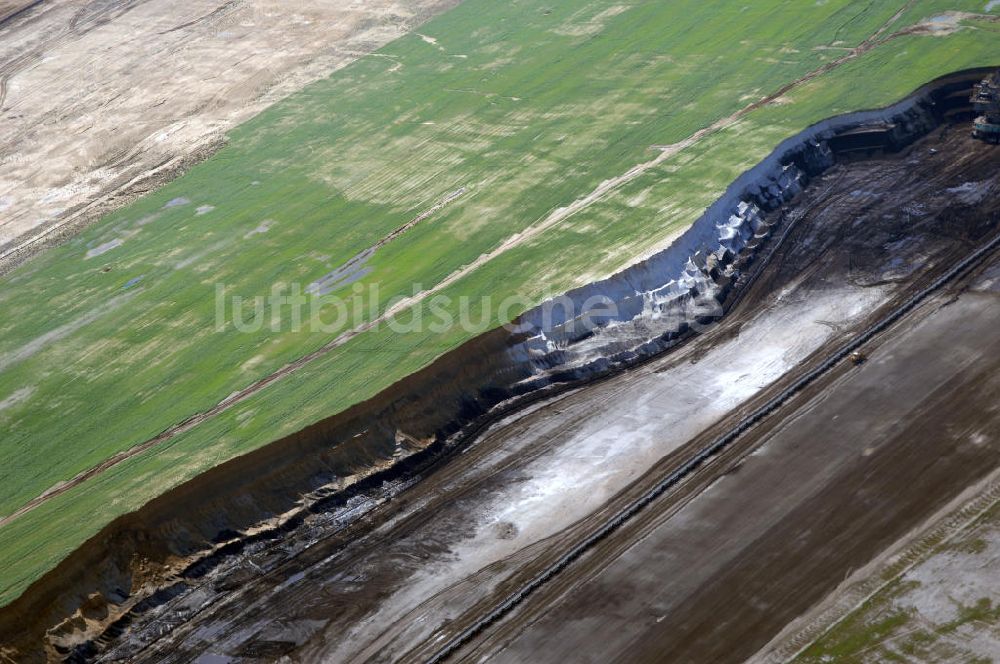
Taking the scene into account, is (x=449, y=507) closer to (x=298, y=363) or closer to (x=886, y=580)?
(x=298, y=363)

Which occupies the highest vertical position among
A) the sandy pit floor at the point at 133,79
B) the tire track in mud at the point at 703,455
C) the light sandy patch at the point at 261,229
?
the sandy pit floor at the point at 133,79

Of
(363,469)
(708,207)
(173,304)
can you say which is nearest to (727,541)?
(363,469)

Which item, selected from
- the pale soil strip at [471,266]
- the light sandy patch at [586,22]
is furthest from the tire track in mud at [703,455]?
the light sandy patch at [586,22]

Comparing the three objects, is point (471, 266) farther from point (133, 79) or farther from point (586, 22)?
point (133, 79)

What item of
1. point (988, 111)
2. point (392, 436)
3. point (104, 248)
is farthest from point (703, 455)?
point (104, 248)

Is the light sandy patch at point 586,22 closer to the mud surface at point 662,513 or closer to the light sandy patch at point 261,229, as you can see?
the light sandy patch at point 261,229

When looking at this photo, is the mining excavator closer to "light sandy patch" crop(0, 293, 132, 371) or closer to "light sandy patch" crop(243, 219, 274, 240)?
"light sandy patch" crop(243, 219, 274, 240)
